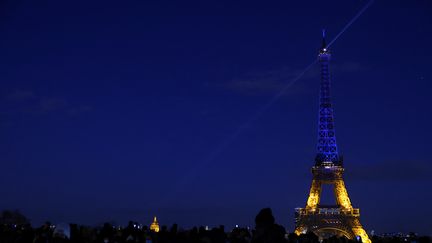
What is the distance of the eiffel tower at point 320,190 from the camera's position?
80.2m

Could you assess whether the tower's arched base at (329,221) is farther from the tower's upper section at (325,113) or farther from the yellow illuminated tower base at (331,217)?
the tower's upper section at (325,113)

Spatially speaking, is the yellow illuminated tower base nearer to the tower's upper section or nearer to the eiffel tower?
the eiffel tower

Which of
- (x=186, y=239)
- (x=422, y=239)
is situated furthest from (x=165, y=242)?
(x=422, y=239)

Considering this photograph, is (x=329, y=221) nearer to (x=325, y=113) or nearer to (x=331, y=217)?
(x=331, y=217)

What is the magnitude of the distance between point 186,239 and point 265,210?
474cm

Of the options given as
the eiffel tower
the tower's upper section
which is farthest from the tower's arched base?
the tower's upper section

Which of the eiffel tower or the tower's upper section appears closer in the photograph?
the eiffel tower

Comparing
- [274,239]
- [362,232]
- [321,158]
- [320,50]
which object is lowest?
[274,239]

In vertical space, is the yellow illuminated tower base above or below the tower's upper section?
below

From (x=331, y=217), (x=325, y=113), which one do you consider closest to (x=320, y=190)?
(x=331, y=217)

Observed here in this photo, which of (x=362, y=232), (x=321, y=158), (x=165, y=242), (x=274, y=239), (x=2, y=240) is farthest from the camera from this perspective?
(x=321, y=158)

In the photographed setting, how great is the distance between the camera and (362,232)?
79.2 metres

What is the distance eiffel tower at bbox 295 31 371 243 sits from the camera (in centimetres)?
8019

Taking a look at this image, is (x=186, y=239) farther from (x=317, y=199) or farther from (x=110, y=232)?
(x=317, y=199)
